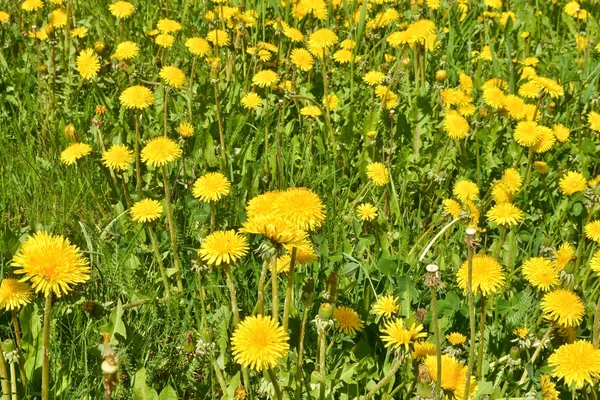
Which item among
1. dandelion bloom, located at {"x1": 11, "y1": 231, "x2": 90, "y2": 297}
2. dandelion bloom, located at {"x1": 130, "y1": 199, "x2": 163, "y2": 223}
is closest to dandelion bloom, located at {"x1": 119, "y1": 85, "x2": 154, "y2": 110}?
dandelion bloom, located at {"x1": 130, "y1": 199, "x2": 163, "y2": 223}

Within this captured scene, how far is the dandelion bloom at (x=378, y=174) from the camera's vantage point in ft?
8.04

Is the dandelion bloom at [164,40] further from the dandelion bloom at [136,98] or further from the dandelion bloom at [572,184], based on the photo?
the dandelion bloom at [572,184]

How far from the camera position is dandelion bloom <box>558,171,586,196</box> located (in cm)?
260

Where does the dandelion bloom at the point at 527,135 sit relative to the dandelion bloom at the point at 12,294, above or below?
above

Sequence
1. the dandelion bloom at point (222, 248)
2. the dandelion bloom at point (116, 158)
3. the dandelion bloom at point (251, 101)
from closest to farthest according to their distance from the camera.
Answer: the dandelion bloom at point (222, 248) < the dandelion bloom at point (116, 158) < the dandelion bloom at point (251, 101)

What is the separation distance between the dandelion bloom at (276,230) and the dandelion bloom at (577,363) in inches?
26.7

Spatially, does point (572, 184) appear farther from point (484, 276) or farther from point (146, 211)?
point (146, 211)

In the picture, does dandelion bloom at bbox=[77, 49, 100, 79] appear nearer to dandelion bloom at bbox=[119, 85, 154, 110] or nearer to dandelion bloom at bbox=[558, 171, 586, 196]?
dandelion bloom at bbox=[119, 85, 154, 110]

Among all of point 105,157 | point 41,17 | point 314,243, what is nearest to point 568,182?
point 314,243

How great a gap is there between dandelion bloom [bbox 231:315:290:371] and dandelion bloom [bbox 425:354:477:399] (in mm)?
378

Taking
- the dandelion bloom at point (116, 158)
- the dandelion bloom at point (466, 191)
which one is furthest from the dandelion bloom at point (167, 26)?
the dandelion bloom at point (466, 191)

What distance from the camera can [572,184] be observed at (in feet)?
8.55

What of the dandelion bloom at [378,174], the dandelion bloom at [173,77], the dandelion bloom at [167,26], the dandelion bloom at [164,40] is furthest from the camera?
the dandelion bloom at [167,26]

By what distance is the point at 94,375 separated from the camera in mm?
1669
